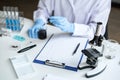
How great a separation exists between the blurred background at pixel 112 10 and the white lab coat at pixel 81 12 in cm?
128

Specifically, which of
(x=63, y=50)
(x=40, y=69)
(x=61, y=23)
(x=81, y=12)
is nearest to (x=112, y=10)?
(x=81, y=12)

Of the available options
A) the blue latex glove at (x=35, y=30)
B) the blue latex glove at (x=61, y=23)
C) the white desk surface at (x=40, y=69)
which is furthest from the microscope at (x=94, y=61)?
the blue latex glove at (x=35, y=30)

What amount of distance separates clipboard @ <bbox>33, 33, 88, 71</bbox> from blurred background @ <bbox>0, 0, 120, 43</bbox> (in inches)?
61.8

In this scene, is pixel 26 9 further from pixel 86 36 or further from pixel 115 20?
pixel 86 36

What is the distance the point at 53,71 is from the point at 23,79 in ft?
0.50

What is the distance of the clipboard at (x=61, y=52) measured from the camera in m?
1.05

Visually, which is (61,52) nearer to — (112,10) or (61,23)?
(61,23)

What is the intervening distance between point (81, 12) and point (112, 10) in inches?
83.8

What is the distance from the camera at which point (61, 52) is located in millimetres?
1135

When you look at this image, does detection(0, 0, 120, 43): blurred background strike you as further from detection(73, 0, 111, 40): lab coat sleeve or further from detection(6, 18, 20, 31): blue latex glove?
detection(6, 18, 20, 31): blue latex glove

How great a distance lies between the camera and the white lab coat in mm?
1344

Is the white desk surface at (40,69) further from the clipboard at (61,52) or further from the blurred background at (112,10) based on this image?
the blurred background at (112,10)

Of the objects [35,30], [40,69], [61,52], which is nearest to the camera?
[40,69]

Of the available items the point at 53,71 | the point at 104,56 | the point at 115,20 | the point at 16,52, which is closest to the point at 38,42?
the point at 16,52
